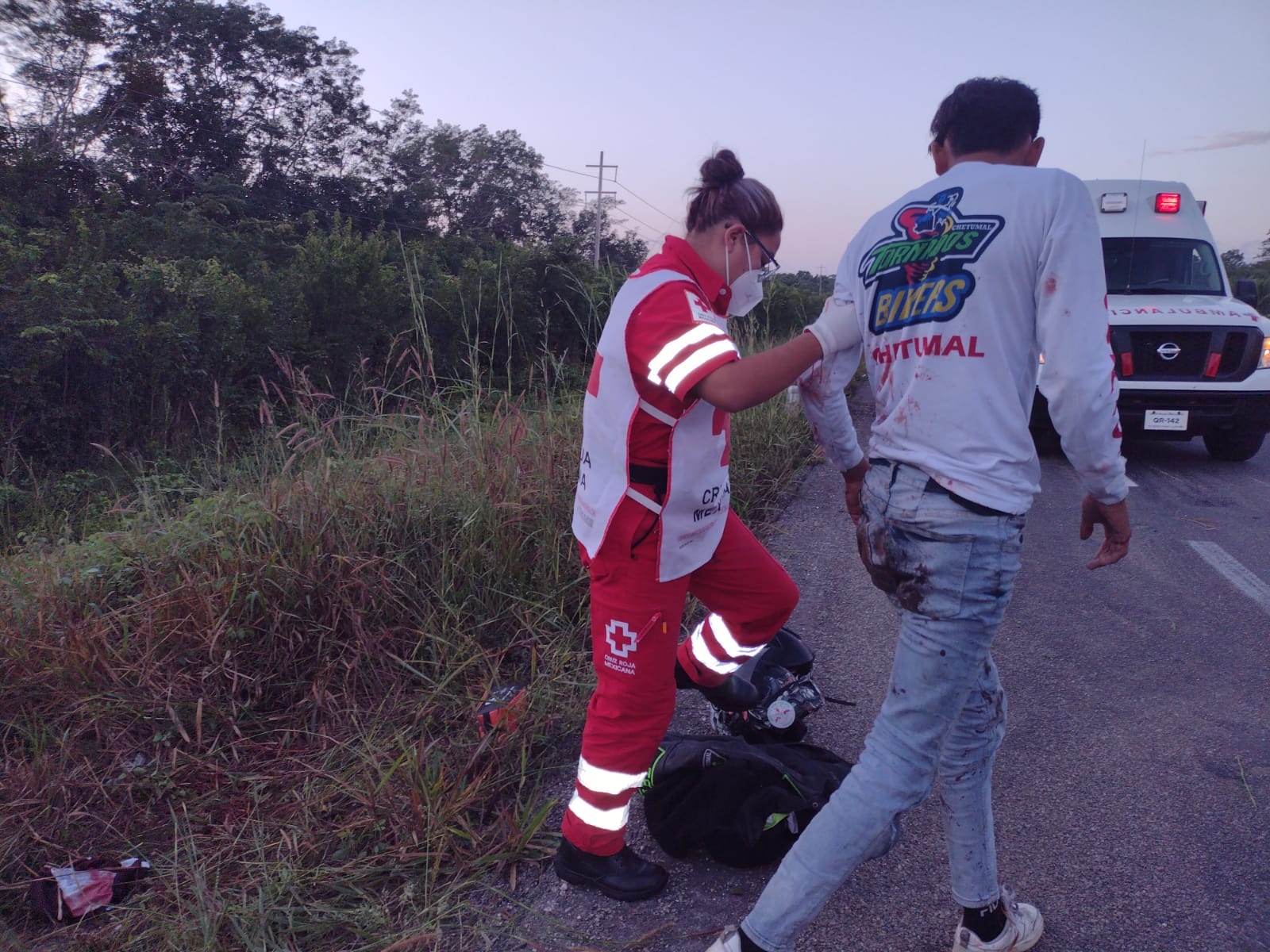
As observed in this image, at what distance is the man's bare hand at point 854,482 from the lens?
8.18 ft

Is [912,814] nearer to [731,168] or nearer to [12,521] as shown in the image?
[731,168]

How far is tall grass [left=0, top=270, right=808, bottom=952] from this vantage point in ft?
8.14

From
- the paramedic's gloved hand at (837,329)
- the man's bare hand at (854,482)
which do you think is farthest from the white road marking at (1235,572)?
the paramedic's gloved hand at (837,329)

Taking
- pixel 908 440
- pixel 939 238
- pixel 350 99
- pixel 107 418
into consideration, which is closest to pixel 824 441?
pixel 908 440

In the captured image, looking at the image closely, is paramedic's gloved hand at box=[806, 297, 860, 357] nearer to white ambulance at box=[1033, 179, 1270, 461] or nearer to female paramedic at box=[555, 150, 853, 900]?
female paramedic at box=[555, 150, 853, 900]

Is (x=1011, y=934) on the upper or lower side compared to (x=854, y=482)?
lower

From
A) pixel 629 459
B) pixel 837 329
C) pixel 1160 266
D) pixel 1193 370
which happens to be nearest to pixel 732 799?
pixel 629 459

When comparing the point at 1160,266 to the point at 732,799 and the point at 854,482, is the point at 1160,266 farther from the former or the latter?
the point at 732,799

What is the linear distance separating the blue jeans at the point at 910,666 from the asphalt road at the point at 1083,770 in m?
0.43

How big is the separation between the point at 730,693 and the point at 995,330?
1.62 metres

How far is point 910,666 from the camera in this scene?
191 cm

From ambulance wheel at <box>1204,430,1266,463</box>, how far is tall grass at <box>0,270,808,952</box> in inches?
292

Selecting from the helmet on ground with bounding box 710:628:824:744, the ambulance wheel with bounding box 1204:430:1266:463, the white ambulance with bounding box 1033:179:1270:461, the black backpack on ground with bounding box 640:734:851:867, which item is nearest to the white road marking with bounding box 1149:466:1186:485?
the white ambulance with bounding box 1033:179:1270:461

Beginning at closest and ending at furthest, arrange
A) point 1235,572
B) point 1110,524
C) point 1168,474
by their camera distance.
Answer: point 1110,524, point 1235,572, point 1168,474
